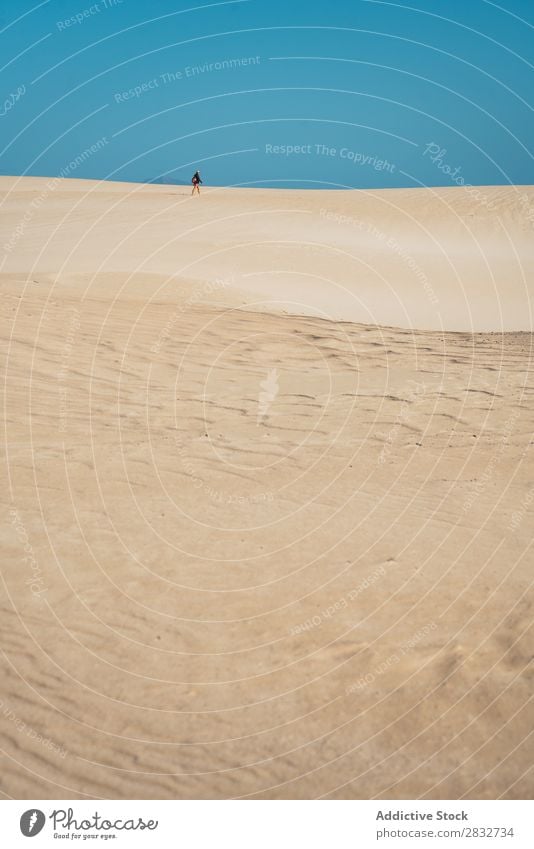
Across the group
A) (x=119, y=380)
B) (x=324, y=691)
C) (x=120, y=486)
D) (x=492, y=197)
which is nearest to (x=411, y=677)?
(x=324, y=691)

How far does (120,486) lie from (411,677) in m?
3.75

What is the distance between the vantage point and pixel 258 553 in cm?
643

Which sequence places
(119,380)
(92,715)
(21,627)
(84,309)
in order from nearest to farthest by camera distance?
(92,715), (21,627), (119,380), (84,309)

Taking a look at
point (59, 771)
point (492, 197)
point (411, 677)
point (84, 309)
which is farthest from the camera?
point (492, 197)

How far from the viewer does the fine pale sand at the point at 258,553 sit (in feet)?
14.3

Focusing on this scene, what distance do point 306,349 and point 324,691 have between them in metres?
8.47

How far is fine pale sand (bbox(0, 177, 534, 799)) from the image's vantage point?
436 centimetres

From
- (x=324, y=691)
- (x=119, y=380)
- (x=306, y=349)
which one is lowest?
(x=324, y=691)

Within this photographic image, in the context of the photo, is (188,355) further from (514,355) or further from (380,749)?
(380,749)

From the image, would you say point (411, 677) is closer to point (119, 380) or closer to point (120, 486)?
point (120, 486)

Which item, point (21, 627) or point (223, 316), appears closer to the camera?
point (21, 627)

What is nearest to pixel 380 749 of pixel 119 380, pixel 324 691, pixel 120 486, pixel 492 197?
pixel 324 691

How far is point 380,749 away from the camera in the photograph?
14.3 ft

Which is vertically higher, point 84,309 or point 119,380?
point 84,309
